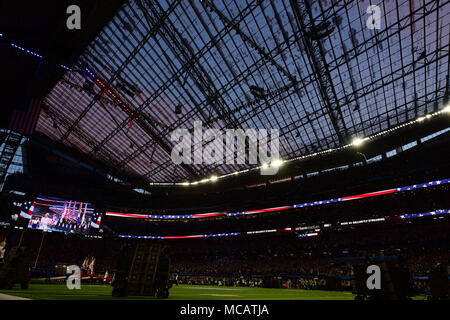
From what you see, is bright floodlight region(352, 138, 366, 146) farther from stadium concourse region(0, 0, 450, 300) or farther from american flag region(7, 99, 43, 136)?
american flag region(7, 99, 43, 136)

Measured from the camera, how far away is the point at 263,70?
20031 mm

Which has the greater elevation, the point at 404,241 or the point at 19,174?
the point at 19,174

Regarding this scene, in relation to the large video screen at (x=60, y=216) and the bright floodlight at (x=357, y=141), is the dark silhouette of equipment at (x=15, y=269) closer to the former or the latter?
the bright floodlight at (x=357, y=141)

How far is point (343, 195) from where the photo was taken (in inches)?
1278

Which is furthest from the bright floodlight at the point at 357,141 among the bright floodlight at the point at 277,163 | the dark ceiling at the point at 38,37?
the dark ceiling at the point at 38,37

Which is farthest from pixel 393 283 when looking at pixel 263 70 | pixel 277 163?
pixel 277 163

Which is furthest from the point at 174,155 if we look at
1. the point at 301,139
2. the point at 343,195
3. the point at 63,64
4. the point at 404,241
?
the point at 404,241

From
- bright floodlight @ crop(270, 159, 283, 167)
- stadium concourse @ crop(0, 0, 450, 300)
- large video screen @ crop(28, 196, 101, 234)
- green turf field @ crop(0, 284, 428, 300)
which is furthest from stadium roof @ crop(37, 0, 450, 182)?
green turf field @ crop(0, 284, 428, 300)

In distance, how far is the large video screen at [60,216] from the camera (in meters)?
32.7

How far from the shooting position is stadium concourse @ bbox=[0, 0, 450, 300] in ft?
47.4

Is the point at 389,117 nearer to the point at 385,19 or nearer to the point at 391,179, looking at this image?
the point at 391,179

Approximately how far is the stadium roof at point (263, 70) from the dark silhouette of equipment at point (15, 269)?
631 inches

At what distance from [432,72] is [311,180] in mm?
19735

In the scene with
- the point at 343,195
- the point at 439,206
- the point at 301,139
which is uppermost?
the point at 301,139
